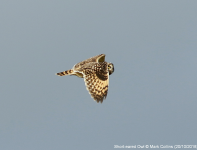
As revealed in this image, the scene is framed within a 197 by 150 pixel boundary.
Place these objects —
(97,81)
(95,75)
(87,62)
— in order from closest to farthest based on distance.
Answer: (97,81) → (95,75) → (87,62)

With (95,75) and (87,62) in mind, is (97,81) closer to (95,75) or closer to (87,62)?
(95,75)

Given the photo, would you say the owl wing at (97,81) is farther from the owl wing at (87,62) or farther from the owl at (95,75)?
the owl wing at (87,62)

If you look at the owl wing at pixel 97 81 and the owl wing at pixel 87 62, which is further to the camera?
the owl wing at pixel 87 62

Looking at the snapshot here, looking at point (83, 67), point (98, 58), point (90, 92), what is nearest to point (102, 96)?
point (90, 92)

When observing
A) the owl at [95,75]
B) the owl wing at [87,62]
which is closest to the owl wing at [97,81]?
the owl at [95,75]

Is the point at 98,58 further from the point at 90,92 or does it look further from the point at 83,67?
the point at 90,92

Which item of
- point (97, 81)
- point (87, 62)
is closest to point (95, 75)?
point (97, 81)

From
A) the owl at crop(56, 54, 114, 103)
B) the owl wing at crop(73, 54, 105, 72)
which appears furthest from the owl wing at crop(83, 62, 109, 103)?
the owl wing at crop(73, 54, 105, 72)
